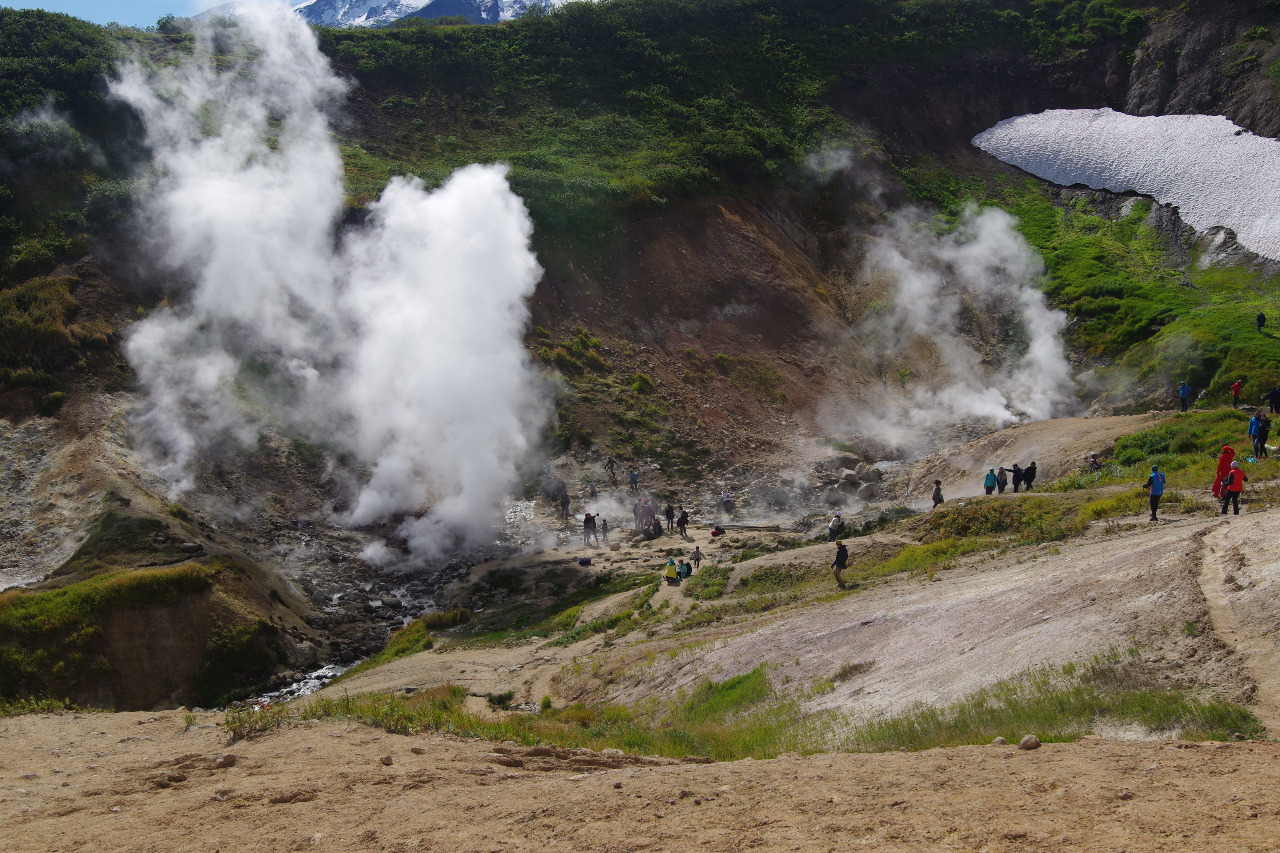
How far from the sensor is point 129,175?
1267 inches

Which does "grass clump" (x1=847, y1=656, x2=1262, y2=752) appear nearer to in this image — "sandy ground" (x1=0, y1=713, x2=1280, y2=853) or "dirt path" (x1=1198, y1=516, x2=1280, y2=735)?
"dirt path" (x1=1198, y1=516, x2=1280, y2=735)

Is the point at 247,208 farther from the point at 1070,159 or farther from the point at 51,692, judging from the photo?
the point at 1070,159

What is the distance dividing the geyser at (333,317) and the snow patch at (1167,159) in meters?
30.3

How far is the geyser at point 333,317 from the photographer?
26.0 m

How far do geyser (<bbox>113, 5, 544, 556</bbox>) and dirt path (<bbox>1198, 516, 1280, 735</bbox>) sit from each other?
19.4 meters

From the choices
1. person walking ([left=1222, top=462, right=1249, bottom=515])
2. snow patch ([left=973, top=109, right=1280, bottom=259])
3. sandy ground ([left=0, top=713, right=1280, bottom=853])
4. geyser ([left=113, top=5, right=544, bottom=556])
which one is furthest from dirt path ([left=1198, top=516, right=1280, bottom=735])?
snow patch ([left=973, top=109, right=1280, bottom=259])

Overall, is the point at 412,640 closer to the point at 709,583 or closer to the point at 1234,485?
the point at 709,583

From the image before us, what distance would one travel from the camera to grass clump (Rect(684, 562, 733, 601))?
18375 mm

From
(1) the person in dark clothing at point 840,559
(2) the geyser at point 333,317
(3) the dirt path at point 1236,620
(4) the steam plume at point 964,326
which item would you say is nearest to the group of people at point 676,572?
(1) the person in dark clothing at point 840,559

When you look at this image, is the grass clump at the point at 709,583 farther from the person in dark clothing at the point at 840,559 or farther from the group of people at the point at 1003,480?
the group of people at the point at 1003,480

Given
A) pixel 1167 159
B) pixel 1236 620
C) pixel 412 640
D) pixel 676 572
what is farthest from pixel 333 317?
pixel 1167 159

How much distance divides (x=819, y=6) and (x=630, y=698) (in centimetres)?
5502

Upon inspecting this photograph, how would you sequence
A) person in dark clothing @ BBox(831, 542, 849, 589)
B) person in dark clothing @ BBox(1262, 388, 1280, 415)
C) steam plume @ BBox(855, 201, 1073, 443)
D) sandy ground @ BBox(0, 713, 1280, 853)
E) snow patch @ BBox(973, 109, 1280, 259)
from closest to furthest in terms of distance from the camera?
sandy ground @ BBox(0, 713, 1280, 853)
person in dark clothing @ BBox(831, 542, 849, 589)
person in dark clothing @ BBox(1262, 388, 1280, 415)
steam plume @ BBox(855, 201, 1073, 443)
snow patch @ BBox(973, 109, 1280, 259)

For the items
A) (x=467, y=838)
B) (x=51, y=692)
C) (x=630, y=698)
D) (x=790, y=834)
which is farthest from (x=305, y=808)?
(x=51, y=692)
